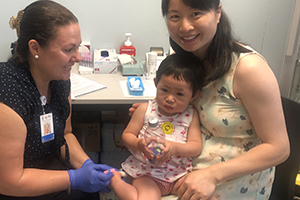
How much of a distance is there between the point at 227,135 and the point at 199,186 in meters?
0.26

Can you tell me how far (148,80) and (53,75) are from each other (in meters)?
0.93

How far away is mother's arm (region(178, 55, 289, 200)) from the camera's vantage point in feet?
3.62

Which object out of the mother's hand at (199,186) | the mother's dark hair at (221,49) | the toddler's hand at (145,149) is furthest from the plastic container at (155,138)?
the mother's dark hair at (221,49)

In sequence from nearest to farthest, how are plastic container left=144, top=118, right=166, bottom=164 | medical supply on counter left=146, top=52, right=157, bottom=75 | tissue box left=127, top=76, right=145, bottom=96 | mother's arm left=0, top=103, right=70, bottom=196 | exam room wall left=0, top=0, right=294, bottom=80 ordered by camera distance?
mother's arm left=0, top=103, right=70, bottom=196 → plastic container left=144, top=118, right=166, bottom=164 → tissue box left=127, top=76, right=145, bottom=96 → medical supply on counter left=146, top=52, right=157, bottom=75 → exam room wall left=0, top=0, right=294, bottom=80

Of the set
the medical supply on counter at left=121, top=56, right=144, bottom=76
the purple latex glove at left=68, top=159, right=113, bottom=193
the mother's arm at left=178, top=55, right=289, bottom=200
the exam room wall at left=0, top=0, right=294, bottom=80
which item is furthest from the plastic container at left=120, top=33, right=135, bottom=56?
the mother's arm at left=178, top=55, right=289, bottom=200

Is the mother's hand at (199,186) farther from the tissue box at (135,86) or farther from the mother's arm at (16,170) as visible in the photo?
the tissue box at (135,86)

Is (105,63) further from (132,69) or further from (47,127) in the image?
(47,127)

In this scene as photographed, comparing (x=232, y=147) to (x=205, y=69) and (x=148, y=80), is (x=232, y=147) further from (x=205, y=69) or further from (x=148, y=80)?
(x=148, y=80)

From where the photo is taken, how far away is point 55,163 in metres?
1.43

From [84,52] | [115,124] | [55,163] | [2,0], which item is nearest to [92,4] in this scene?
[84,52]

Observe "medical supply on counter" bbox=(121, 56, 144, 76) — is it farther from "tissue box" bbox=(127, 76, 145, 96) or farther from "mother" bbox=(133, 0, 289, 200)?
"mother" bbox=(133, 0, 289, 200)

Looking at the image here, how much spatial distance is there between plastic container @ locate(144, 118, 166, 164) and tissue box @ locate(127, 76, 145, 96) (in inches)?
21.8

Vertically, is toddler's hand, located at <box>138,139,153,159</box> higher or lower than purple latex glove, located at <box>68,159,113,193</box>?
higher

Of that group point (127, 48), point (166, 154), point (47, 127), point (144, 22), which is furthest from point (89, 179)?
point (144, 22)
